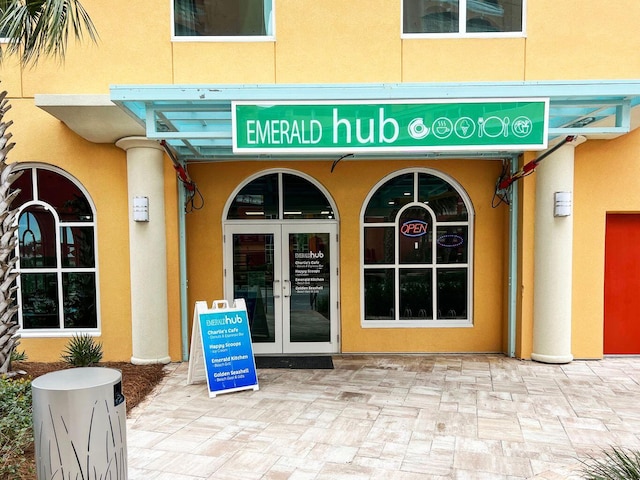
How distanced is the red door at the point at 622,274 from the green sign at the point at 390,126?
3619 millimetres

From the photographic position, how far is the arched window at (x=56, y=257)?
7.00 metres

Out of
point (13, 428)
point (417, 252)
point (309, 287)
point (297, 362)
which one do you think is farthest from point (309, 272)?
point (13, 428)

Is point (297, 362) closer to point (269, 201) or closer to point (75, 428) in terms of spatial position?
point (269, 201)

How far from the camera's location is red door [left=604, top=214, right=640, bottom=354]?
23.4 ft

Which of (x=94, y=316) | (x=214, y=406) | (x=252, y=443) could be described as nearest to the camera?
(x=252, y=443)

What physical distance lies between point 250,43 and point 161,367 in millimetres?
5239

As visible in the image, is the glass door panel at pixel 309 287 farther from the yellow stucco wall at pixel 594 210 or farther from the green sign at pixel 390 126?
the yellow stucco wall at pixel 594 210

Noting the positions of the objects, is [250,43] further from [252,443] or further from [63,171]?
[252,443]

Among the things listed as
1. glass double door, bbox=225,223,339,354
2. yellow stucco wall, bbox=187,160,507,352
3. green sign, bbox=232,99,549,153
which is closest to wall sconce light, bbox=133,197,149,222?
yellow stucco wall, bbox=187,160,507,352

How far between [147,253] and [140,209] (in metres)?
0.69

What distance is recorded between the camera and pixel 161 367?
6.72 meters

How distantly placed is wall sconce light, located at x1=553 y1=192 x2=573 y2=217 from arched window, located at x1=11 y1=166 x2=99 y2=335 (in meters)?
7.35

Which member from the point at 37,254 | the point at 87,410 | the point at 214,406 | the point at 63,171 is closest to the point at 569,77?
the point at 214,406

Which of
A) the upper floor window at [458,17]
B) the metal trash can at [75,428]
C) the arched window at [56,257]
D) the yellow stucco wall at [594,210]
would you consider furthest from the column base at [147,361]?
the yellow stucco wall at [594,210]
